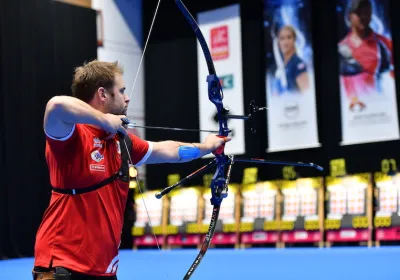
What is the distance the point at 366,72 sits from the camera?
9430 mm

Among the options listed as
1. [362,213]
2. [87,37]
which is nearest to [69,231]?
[362,213]

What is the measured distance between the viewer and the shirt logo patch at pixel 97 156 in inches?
104

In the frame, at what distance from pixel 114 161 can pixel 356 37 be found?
7415 millimetres

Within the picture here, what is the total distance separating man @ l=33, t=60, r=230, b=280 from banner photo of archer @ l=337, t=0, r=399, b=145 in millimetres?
6936

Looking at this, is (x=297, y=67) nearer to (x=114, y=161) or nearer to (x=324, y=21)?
(x=324, y=21)

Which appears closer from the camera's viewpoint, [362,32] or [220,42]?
[362,32]

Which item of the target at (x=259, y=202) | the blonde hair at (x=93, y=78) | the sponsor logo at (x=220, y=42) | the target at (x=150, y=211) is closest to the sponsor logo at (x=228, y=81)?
the sponsor logo at (x=220, y=42)

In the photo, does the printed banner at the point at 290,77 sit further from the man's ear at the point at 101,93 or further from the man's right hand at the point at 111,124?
the man's right hand at the point at 111,124

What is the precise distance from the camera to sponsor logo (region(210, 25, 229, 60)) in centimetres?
1101

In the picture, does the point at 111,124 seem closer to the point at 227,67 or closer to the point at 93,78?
the point at 93,78

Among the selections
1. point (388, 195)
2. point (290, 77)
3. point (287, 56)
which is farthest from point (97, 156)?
point (287, 56)

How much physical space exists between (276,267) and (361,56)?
4.16m

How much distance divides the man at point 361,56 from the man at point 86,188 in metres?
7.05

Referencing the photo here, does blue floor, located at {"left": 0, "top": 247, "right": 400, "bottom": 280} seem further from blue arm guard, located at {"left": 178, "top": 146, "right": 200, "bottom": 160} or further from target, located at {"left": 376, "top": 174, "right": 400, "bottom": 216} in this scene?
blue arm guard, located at {"left": 178, "top": 146, "right": 200, "bottom": 160}
